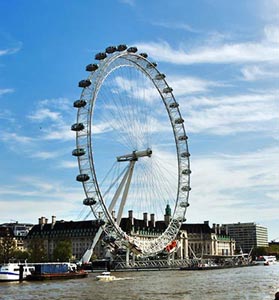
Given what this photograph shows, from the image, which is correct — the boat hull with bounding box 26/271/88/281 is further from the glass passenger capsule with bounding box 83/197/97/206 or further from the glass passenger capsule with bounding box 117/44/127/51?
the glass passenger capsule with bounding box 117/44/127/51

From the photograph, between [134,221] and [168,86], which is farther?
[134,221]

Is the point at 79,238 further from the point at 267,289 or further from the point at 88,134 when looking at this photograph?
the point at 267,289

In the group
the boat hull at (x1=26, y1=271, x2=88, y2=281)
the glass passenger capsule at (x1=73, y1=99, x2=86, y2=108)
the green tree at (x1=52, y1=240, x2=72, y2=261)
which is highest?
the glass passenger capsule at (x1=73, y1=99, x2=86, y2=108)

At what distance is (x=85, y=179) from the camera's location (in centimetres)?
6606

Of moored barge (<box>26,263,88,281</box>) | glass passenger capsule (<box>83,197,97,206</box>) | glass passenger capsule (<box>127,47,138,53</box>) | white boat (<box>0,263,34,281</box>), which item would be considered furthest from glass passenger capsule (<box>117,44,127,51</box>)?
white boat (<box>0,263,34,281</box>)

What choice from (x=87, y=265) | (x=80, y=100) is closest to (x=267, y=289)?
(x=80, y=100)

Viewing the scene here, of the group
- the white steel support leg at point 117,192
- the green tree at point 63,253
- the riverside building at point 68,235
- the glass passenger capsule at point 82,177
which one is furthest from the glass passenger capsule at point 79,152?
the riverside building at point 68,235

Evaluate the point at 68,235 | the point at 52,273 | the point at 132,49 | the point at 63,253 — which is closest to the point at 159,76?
the point at 132,49

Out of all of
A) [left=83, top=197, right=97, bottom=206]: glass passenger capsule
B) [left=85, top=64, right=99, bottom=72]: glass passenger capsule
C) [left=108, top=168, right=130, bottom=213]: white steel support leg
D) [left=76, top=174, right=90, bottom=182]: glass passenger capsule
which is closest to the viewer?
[left=76, top=174, right=90, bottom=182]: glass passenger capsule

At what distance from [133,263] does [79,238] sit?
52597 millimetres

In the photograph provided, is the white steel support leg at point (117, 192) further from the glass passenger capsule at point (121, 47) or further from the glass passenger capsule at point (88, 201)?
the glass passenger capsule at point (121, 47)

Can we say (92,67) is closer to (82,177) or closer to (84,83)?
(84,83)

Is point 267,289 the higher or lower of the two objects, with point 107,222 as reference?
lower

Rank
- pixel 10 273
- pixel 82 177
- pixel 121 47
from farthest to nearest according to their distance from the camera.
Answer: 1. pixel 121 47
2. pixel 82 177
3. pixel 10 273
